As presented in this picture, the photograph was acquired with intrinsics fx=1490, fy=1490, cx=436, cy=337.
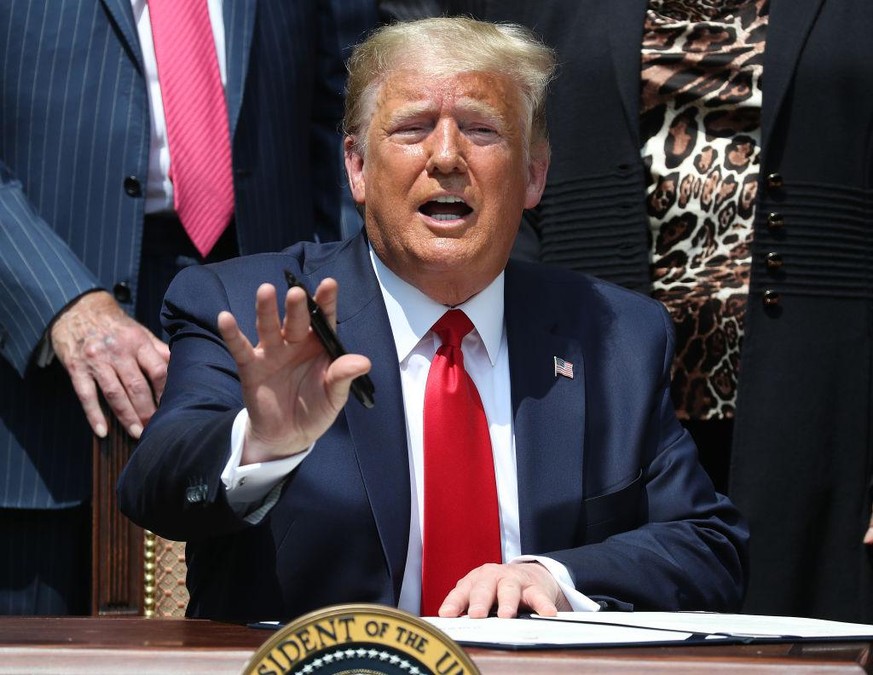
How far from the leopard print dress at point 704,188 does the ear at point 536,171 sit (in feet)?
1.41

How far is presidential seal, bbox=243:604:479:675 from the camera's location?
1.28m

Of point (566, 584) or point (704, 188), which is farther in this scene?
point (704, 188)

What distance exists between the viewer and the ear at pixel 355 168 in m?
2.80

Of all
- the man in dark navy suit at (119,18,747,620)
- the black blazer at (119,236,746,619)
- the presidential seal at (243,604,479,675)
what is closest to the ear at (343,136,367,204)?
the man in dark navy suit at (119,18,747,620)

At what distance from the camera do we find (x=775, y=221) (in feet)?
10.4

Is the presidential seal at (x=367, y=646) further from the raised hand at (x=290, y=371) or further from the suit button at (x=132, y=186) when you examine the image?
the suit button at (x=132, y=186)

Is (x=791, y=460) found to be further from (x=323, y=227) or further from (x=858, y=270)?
(x=323, y=227)

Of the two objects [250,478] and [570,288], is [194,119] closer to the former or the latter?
[570,288]

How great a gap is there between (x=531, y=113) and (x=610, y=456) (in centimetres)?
69

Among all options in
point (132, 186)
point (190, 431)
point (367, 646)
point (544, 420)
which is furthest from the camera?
point (132, 186)

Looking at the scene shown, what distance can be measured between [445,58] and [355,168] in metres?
0.29

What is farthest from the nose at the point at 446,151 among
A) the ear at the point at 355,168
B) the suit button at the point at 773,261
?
the suit button at the point at 773,261

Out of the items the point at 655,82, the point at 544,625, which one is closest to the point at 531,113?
the point at 655,82

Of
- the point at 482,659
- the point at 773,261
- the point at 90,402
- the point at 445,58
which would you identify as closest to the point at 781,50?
the point at 773,261
